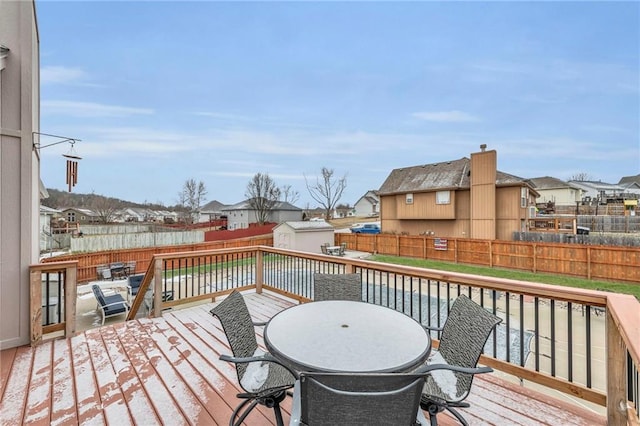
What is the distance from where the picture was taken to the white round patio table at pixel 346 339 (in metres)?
1.52

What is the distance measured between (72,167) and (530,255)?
14957 mm

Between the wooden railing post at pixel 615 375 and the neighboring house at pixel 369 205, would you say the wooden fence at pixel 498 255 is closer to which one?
the wooden railing post at pixel 615 375

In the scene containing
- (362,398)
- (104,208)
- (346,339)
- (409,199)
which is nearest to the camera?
(362,398)

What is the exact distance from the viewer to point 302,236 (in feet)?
53.5

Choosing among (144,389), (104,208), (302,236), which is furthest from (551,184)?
(104,208)

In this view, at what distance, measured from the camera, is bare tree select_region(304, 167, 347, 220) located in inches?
1353

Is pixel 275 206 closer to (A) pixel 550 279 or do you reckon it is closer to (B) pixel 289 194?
(B) pixel 289 194

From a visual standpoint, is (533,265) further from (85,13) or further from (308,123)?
(308,123)

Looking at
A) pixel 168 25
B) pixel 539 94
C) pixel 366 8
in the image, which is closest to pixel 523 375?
pixel 366 8

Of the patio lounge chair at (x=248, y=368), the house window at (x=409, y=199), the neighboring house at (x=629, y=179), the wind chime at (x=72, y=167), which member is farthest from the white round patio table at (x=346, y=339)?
the neighboring house at (x=629, y=179)

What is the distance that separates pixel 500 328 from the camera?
6.41 m

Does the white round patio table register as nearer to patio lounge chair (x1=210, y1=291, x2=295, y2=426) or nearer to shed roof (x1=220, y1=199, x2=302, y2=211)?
patio lounge chair (x1=210, y1=291, x2=295, y2=426)

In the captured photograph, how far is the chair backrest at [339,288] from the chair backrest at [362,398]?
5.99 ft

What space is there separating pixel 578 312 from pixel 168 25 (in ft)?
49.4
